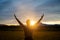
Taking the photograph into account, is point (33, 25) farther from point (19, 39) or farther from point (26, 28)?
point (19, 39)

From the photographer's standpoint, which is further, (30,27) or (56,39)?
(56,39)

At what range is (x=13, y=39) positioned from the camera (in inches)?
903

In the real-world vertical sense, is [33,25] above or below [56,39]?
above

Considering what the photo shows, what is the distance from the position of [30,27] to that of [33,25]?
0.68 ft

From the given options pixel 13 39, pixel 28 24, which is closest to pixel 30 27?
pixel 28 24

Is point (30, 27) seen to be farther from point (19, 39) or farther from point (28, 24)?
point (19, 39)

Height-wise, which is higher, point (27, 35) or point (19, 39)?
point (27, 35)

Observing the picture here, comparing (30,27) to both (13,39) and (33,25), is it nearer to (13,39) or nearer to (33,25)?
(33,25)

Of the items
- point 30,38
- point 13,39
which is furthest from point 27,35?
point 13,39

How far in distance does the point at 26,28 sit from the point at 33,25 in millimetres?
426

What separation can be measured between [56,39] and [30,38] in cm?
1039

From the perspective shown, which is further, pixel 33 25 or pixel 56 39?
pixel 56 39

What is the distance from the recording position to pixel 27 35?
43.3 feet

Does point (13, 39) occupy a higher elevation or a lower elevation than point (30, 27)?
lower
